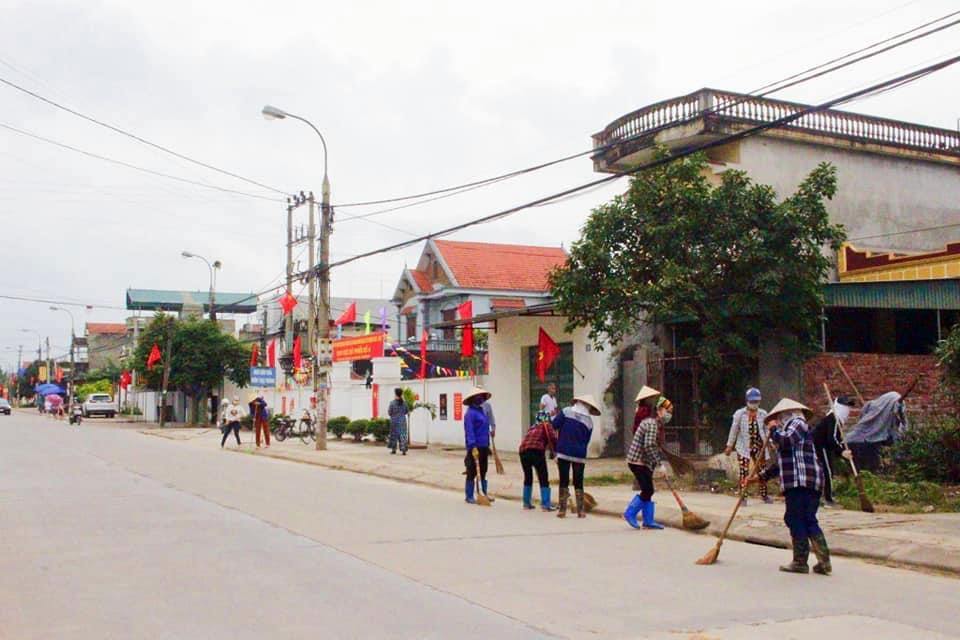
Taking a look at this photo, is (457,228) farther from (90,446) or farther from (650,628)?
(90,446)

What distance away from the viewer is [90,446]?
3034 cm

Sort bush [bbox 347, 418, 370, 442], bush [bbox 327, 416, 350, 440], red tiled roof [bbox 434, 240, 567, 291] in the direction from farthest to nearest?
red tiled roof [bbox 434, 240, 567, 291]
bush [bbox 327, 416, 350, 440]
bush [bbox 347, 418, 370, 442]

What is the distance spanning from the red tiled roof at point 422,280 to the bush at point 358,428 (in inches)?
582

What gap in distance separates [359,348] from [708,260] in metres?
19.3

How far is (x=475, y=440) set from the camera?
15078 millimetres

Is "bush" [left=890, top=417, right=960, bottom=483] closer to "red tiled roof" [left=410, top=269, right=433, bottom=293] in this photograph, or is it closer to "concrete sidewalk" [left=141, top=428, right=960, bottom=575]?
"concrete sidewalk" [left=141, top=428, right=960, bottom=575]

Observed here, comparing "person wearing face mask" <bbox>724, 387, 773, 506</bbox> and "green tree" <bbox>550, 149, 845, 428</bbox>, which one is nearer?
"person wearing face mask" <bbox>724, 387, 773, 506</bbox>

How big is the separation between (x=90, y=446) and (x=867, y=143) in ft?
80.1

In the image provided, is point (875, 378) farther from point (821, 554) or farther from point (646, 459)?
point (821, 554)

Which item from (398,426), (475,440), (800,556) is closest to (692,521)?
(800,556)

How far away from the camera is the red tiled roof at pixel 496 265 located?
44.9 metres

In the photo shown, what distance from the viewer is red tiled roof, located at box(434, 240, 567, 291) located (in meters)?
44.9

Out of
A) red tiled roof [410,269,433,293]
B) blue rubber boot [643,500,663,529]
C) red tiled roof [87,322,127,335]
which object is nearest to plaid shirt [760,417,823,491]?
blue rubber boot [643,500,663,529]

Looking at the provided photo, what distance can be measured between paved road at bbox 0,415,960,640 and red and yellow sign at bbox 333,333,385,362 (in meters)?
18.7
